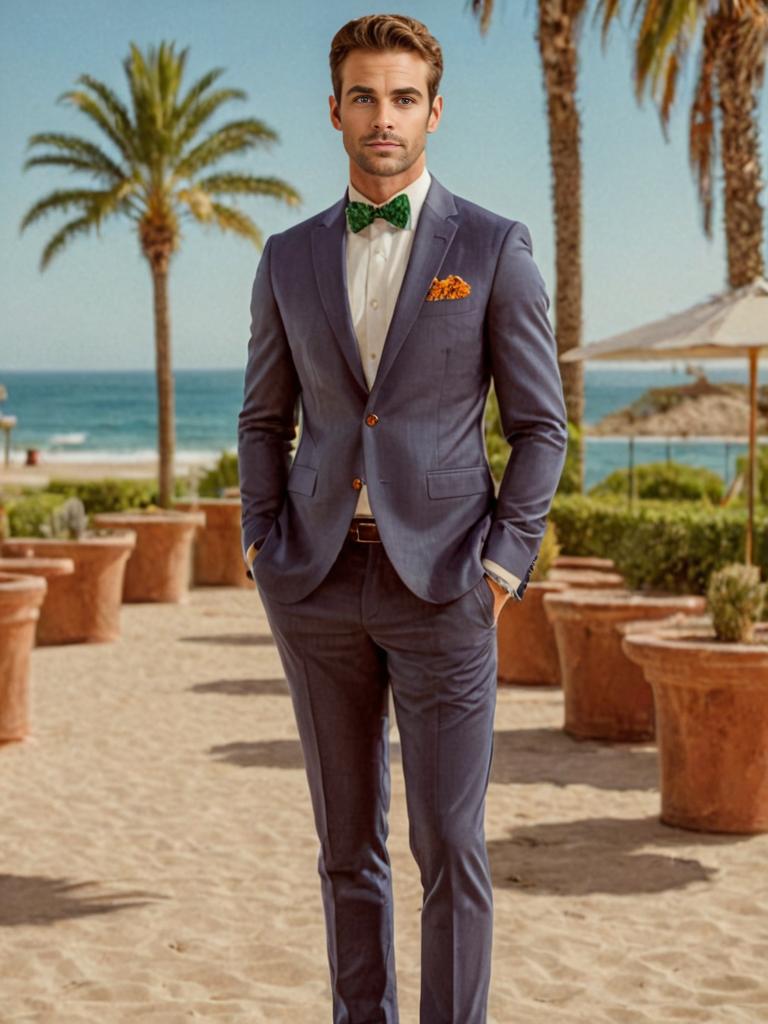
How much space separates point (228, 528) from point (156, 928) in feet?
38.4

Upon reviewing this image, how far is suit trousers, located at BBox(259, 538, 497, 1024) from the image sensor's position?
3.00 meters

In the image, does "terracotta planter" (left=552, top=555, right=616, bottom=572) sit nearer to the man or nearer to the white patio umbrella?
the white patio umbrella

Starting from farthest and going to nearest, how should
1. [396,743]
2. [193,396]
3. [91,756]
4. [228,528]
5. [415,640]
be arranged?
1. [193,396]
2. [228,528]
3. [396,743]
4. [91,756]
5. [415,640]

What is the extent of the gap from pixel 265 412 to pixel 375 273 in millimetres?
383

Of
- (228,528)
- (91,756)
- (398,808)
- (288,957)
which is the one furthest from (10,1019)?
(228,528)

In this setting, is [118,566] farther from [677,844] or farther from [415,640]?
[415,640]

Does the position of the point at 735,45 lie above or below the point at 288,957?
above

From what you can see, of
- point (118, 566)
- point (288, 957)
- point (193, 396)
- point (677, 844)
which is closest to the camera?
point (288, 957)

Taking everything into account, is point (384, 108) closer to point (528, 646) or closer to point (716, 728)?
point (716, 728)

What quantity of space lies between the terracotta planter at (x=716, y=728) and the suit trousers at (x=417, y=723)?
3.08 m

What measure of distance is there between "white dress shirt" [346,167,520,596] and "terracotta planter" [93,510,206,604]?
11.5m

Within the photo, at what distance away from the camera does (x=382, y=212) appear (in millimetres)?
3123

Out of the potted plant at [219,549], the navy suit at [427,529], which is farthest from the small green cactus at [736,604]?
the potted plant at [219,549]

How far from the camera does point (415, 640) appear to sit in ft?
9.79
